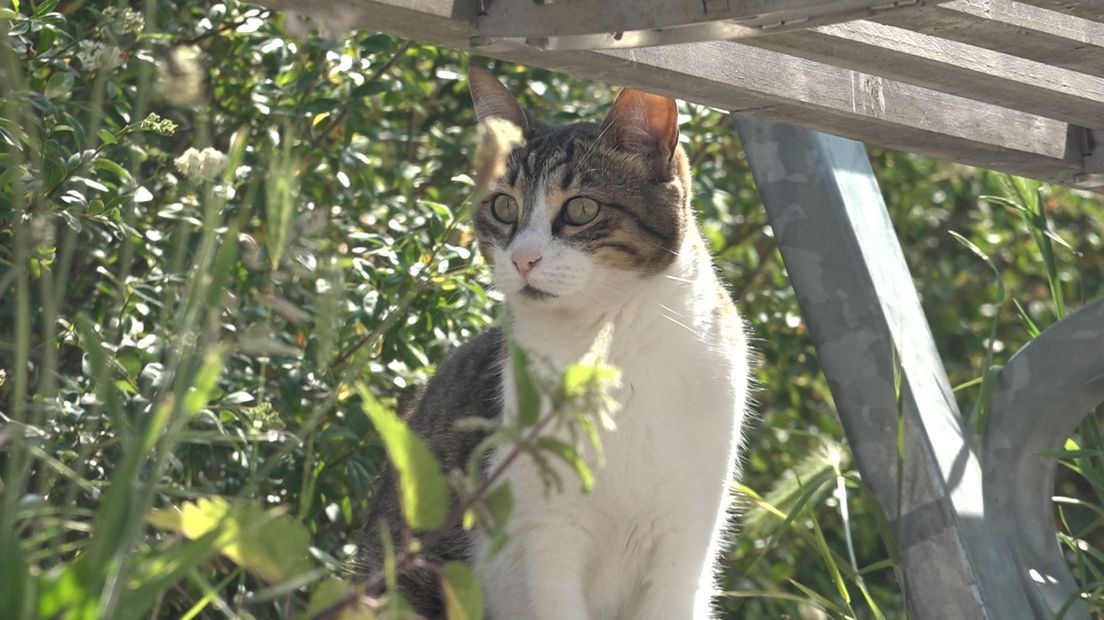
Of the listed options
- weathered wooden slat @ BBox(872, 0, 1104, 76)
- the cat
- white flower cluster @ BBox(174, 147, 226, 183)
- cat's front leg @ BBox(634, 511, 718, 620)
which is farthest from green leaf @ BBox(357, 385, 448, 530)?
cat's front leg @ BBox(634, 511, 718, 620)

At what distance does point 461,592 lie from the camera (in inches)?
38.3

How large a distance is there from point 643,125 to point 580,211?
221 mm

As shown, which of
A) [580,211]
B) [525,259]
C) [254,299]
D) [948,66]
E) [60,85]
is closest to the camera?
[948,66]

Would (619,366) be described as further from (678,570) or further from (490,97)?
(490,97)

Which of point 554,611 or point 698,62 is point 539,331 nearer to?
point 554,611

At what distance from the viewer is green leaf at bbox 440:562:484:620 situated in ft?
3.18

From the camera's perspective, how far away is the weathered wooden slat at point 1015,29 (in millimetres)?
1665

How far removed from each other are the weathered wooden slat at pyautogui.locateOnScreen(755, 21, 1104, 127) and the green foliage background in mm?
619

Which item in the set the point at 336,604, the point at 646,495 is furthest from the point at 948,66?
the point at 336,604

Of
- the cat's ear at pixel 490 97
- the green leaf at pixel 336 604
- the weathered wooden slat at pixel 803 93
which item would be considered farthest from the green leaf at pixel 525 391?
the cat's ear at pixel 490 97

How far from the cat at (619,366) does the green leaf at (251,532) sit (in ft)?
4.17

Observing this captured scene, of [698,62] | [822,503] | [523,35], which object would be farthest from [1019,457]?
[822,503]

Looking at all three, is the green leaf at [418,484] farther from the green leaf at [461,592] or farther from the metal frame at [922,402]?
the metal frame at [922,402]

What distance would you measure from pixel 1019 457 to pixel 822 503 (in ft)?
6.92
